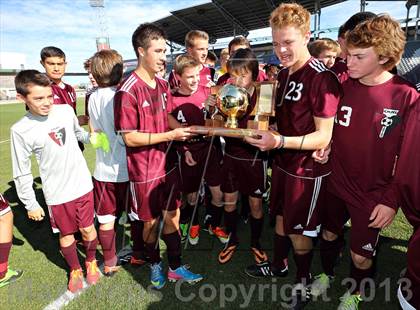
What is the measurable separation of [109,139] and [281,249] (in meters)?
1.78

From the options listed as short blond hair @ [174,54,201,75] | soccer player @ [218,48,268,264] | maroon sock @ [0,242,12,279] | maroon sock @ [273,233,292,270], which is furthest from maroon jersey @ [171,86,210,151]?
maroon sock @ [0,242,12,279]

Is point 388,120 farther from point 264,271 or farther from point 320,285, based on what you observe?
point 264,271

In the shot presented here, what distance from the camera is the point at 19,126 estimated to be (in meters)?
2.45

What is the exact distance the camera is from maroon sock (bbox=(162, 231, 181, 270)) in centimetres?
269

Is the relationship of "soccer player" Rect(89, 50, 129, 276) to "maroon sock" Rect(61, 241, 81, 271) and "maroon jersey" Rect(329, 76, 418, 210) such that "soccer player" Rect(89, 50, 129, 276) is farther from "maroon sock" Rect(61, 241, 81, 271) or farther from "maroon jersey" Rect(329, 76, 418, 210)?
"maroon jersey" Rect(329, 76, 418, 210)

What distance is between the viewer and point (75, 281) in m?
2.71

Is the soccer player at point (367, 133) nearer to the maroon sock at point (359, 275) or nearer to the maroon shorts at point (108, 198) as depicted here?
the maroon sock at point (359, 275)

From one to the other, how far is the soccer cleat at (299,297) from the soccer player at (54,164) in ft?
5.70

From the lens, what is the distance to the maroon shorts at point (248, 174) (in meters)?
2.85

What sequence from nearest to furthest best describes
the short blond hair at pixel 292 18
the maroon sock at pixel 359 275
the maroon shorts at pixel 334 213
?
1. the short blond hair at pixel 292 18
2. the maroon sock at pixel 359 275
3. the maroon shorts at pixel 334 213

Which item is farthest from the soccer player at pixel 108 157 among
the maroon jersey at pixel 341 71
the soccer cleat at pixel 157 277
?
the maroon jersey at pixel 341 71

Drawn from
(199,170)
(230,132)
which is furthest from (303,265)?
(199,170)

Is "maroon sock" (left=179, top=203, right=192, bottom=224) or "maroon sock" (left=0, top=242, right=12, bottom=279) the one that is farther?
"maroon sock" (left=179, top=203, right=192, bottom=224)

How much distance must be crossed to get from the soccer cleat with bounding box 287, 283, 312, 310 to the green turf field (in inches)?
2.9
